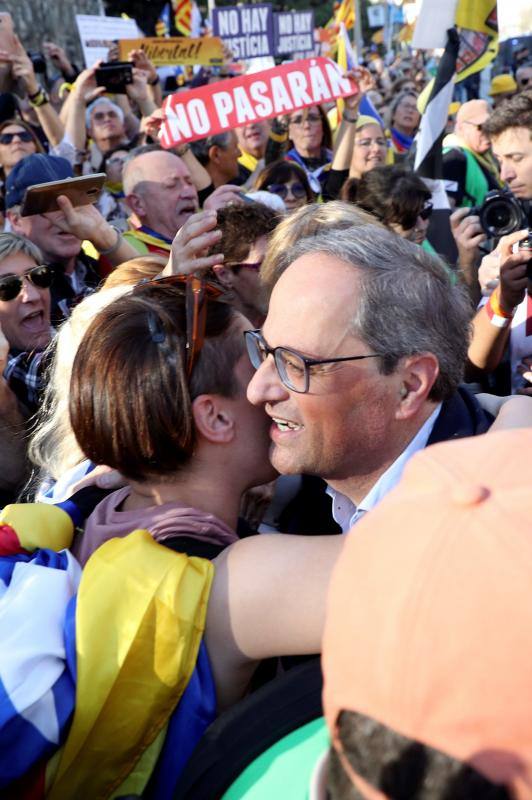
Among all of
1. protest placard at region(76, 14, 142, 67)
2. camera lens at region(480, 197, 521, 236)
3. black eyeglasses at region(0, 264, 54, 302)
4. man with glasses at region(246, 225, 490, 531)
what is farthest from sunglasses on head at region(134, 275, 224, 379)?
protest placard at region(76, 14, 142, 67)

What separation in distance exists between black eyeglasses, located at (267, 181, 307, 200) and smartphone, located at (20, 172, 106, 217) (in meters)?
1.56

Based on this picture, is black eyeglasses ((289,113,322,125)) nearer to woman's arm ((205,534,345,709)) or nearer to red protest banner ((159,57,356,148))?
red protest banner ((159,57,356,148))

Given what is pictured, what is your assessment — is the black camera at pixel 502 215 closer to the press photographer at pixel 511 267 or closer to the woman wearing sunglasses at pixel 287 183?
the press photographer at pixel 511 267

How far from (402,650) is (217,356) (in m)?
1.22

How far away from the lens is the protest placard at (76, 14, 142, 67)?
8.64m

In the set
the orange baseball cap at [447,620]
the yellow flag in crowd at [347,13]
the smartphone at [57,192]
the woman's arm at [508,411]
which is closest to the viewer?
the orange baseball cap at [447,620]

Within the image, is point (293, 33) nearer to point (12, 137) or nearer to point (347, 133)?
point (347, 133)

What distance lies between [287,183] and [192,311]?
3.49 metres

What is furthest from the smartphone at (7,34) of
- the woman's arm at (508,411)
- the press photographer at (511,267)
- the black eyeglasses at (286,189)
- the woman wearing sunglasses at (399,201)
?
the woman's arm at (508,411)

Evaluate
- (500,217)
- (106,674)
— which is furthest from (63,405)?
(500,217)

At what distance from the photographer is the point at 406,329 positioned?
73.2 inches

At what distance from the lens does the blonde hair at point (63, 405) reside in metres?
2.38

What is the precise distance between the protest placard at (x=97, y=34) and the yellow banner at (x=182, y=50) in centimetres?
28

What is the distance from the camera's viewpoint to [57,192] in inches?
145
